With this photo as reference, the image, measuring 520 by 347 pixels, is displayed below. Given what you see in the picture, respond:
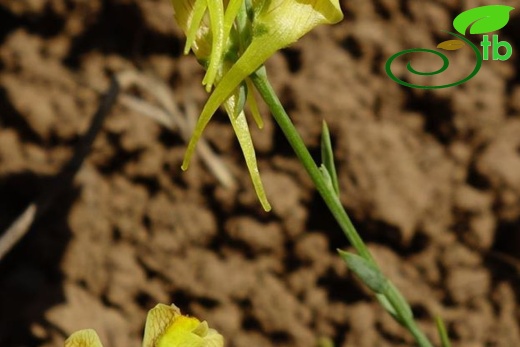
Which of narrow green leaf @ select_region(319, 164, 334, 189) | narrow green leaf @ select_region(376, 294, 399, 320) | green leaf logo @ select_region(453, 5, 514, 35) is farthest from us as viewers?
green leaf logo @ select_region(453, 5, 514, 35)

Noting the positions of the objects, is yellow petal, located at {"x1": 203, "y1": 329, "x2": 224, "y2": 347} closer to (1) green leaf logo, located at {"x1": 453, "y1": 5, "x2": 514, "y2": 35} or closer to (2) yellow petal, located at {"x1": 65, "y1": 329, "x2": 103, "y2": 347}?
(2) yellow petal, located at {"x1": 65, "y1": 329, "x2": 103, "y2": 347}

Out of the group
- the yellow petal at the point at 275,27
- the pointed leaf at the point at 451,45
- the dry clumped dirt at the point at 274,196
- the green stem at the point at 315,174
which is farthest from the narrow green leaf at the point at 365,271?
the pointed leaf at the point at 451,45

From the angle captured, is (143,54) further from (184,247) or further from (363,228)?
(363,228)

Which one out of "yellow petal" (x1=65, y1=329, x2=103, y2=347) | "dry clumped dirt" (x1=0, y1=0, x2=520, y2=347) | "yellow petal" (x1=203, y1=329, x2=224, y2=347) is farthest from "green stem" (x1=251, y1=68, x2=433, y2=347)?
"dry clumped dirt" (x1=0, y1=0, x2=520, y2=347)

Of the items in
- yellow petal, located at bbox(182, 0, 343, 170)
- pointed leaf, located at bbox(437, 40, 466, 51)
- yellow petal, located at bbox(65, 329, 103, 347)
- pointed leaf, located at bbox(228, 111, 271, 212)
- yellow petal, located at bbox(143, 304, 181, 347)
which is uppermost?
pointed leaf, located at bbox(437, 40, 466, 51)

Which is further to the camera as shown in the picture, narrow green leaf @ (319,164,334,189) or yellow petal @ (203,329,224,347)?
narrow green leaf @ (319,164,334,189)

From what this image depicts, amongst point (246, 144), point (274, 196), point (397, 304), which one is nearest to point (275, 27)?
point (246, 144)

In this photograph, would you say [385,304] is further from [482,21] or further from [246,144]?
[482,21]

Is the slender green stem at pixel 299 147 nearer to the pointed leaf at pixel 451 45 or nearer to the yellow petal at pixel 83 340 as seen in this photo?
the yellow petal at pixel 83 340

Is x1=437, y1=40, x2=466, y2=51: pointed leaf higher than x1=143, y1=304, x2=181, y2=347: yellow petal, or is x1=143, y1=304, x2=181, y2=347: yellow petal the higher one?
x1=437, y1=40, x2=466, y2=51: pointed leaf

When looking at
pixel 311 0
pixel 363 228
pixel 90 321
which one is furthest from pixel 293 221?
pixel 311 0
